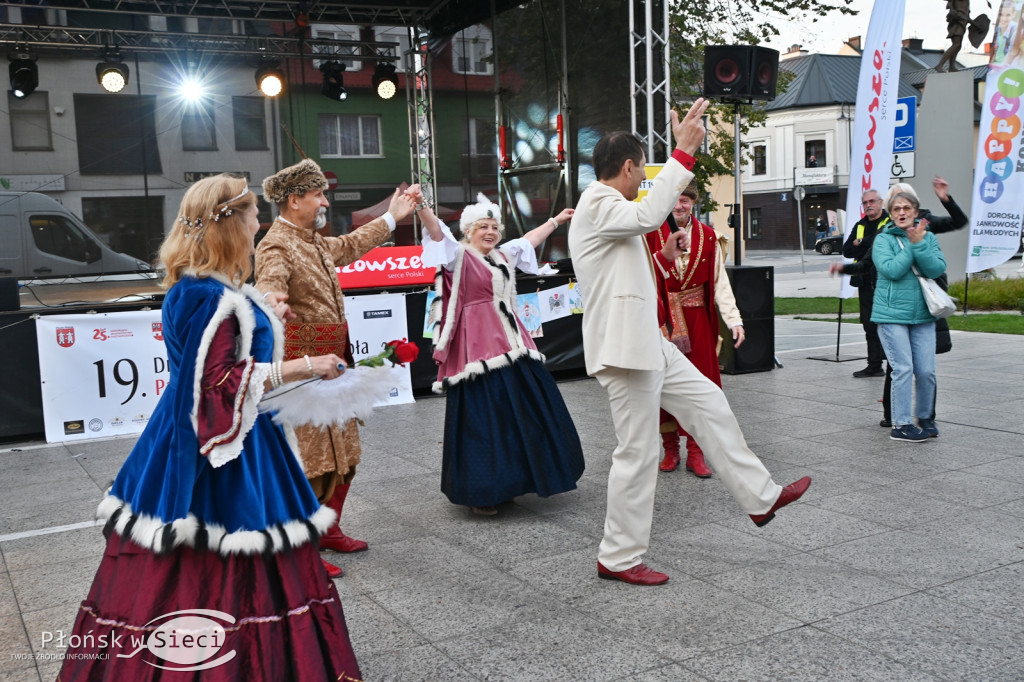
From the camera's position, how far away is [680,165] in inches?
147

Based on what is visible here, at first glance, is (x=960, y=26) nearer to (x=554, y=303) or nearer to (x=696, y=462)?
(x=554, y=303)

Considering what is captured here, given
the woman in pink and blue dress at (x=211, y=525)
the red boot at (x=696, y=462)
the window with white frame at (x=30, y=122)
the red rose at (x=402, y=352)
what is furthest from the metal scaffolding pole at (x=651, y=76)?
the window with white frame at (x=30, y=122)

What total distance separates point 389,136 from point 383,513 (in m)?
10.6

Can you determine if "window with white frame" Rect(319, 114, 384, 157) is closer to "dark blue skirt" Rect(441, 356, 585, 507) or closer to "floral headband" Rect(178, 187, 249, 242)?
"dark blue skirt" Rect(441, 356, 585, 507)

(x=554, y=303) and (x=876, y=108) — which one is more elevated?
(x=876, y=108)

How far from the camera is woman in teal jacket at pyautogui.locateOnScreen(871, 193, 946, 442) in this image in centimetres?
671

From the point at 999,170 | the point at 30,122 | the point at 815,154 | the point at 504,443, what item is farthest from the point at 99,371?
the point at 815,154

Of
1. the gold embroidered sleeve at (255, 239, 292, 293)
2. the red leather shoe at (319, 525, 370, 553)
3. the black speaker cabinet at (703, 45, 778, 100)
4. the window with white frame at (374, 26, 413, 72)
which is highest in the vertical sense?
the window with white frame at (374, 26, 413, 72)

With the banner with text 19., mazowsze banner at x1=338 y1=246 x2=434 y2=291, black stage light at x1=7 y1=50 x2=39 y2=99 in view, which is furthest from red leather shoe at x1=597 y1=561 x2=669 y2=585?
black stage light at x1=7 y1=50 x2=39 y2=99

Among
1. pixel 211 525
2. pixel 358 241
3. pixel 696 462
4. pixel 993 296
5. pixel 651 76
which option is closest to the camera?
pixel 211 525

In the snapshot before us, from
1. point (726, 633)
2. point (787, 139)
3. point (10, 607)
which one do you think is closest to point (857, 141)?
point (726, 633)

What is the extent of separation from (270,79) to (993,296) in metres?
12.5

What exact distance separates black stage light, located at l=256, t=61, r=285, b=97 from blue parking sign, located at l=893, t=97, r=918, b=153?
868cm

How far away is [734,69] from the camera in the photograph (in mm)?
10234
